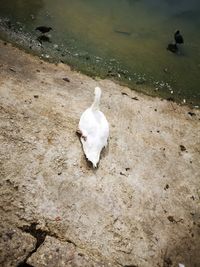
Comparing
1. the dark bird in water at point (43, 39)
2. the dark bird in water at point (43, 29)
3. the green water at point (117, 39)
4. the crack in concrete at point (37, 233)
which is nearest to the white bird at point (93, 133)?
the crack in concrete at point (37, 233)

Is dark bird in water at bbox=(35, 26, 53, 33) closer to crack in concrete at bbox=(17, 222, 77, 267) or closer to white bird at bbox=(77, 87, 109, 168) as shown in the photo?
white bird at bbox=(77, 87, 109, 168)

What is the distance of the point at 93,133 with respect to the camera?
6.16 metres

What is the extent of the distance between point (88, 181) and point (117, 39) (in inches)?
223

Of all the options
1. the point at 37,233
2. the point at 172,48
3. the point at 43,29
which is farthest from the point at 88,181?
the point at 172,48

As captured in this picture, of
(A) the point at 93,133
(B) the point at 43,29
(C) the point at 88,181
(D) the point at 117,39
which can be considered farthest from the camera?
(D) the point at 117,39

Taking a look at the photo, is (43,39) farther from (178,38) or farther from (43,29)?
(178,38)

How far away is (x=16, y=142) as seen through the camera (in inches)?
235

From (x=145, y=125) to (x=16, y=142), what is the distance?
3.01 metres

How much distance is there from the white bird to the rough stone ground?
23 centimetres

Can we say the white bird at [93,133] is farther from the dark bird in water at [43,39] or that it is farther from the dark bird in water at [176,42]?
the dark bird in water at [176,42]

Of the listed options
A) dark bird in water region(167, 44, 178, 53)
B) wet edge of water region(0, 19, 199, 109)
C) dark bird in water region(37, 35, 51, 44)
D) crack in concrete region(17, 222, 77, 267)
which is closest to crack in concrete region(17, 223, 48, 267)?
crack in concrete region(17, 222, 77, 267)

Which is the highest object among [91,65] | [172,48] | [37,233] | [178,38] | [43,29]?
[178,38]

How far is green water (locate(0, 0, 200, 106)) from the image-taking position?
29.3ft

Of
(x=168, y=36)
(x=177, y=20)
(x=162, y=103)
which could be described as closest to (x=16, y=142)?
(x=162, y=103)
